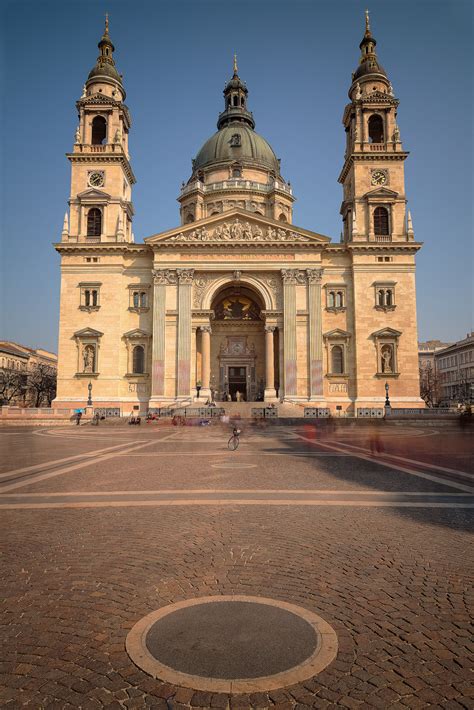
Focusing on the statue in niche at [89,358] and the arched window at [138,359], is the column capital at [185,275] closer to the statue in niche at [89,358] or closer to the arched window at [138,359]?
the arched window at [138,359]

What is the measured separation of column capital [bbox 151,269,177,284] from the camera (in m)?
49.6

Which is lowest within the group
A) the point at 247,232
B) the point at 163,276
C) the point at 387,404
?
the point at 387,404

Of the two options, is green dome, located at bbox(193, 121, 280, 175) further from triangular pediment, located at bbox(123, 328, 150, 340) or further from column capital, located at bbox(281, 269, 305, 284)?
triangular pediment, located at bbox(123, 328, 150, 340)

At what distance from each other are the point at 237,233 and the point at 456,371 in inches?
3206

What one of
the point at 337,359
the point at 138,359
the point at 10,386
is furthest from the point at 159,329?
the point at 10,386

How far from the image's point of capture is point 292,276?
164 feet

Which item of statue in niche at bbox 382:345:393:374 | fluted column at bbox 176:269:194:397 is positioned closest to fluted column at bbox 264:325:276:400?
fluted column at bbox 176:269:194:397

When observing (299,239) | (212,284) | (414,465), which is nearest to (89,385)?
(212,284)

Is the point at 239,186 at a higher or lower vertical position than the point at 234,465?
higher

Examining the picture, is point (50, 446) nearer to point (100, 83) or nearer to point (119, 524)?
point (119, 524)

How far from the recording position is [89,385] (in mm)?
46562

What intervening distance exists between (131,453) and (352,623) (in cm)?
1469

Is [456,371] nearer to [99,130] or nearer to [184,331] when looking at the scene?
[184,331]

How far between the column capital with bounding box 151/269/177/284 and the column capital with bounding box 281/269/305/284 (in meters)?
10.8
